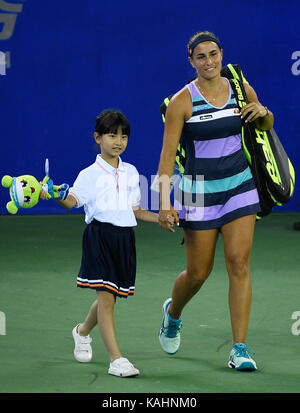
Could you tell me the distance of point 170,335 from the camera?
5797mm

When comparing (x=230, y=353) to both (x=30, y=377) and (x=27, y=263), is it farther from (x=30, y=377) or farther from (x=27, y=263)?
(x=27, y=263)

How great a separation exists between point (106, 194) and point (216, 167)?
0.64 metres

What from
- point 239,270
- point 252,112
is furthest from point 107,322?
point 252,112

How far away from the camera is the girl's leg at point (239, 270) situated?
5.46m

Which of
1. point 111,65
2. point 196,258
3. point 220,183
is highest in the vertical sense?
point 111,65

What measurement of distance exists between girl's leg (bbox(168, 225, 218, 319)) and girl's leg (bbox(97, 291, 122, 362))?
0.54 meters

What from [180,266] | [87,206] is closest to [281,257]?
[180,266]

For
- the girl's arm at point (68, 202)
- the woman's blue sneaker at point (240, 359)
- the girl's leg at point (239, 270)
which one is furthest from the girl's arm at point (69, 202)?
the woman's blue sneaker at point (240, 359)

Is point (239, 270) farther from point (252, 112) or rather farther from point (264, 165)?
point (252, 112)

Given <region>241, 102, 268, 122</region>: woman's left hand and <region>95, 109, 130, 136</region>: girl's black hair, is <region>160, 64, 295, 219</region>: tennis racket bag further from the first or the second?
<region>95, 109, 130, 136</region>: girl's black hair

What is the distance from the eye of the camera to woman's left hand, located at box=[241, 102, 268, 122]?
5461mm

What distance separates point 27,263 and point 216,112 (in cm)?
386

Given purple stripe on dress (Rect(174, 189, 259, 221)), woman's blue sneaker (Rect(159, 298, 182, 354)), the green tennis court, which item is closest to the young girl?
purple stripe on dress (Rect(174, 189, 259, 221))

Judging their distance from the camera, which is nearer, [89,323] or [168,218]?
[168,218]
